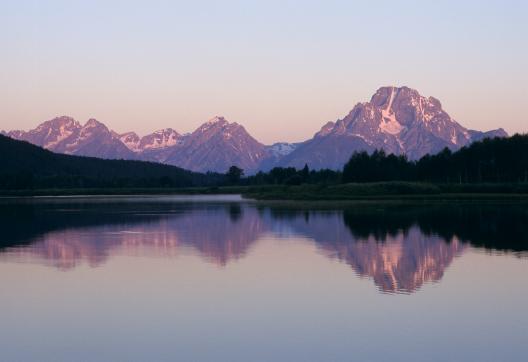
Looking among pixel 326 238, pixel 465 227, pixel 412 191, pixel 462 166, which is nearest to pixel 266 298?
pixel 326 238

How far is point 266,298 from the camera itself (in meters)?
29.2

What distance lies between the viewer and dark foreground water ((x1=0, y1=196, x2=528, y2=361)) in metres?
21.4

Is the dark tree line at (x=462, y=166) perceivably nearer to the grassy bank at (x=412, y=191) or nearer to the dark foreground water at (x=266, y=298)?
the grassy bank at (x=412, y=191)

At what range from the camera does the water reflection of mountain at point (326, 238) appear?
3950cm

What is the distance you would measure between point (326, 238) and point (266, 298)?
84.8 ft

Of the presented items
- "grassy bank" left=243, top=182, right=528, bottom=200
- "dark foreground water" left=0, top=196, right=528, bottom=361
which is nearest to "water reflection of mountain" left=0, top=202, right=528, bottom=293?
"dark foreground water" left=0, top=196, right=528, bottom=361

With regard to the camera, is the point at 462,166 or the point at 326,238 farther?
the point at 462,166

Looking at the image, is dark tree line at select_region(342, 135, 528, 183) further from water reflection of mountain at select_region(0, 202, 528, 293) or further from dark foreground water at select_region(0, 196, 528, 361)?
dark foreground water at select_region(0, 196, 528, 361)

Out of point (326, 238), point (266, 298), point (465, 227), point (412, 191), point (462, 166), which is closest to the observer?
point (266, 298)

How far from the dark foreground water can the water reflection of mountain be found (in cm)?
18

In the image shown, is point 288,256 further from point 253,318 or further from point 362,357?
point 362,357

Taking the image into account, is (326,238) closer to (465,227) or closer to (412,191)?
(465,227)

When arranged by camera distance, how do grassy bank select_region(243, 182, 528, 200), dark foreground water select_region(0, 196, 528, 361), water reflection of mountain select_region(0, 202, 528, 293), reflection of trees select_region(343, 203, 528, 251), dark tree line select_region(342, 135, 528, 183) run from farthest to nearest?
dark tree line select_region(342, 135, 528, 183)
grassy bank select_region(243, 182, 528, 200)
reflection of trees select_region(343, 203, 528, 251)
water reflection of mountain select_region(0, 202, 528, 293)
dark foreground water select_region(0, 196, 528, 361)

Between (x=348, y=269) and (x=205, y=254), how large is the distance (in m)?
10.7
